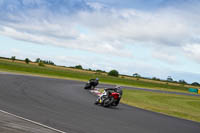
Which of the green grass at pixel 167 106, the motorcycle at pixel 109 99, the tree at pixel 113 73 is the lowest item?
the green grass at pixel 167 106

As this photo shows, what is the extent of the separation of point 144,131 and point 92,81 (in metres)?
21.8

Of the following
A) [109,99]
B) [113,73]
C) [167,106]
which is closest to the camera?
[109,99]

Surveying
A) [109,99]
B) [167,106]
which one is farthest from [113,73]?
[109,99]

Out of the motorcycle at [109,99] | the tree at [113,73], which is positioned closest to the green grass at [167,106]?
the motorcycle at [109,99]

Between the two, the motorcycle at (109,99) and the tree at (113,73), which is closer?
the motorcycle at (109,99)

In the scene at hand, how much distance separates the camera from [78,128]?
31.0 ft

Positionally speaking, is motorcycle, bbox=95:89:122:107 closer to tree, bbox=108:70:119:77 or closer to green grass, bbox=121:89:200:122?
green grass, bbox=121:89:200:122

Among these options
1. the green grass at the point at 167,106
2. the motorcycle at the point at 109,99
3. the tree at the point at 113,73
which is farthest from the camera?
the tree at the point at 113,73

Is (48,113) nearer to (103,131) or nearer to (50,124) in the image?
(50,124)

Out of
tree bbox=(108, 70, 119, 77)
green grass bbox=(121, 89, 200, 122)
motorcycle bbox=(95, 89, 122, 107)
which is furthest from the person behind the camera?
tree bbox=(108, 70, 119, 77)

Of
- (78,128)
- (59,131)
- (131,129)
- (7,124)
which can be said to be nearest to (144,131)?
(131,129)

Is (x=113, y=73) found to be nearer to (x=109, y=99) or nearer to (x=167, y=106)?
(x=167, y=106)

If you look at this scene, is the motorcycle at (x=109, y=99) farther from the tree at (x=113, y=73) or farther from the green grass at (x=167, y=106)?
the tree at (x=113, y=73)

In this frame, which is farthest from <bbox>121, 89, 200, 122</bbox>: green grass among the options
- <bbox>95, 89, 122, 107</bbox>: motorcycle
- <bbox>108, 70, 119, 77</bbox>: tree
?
<bbox>108, 70, 119, 77</bbox>: tree
